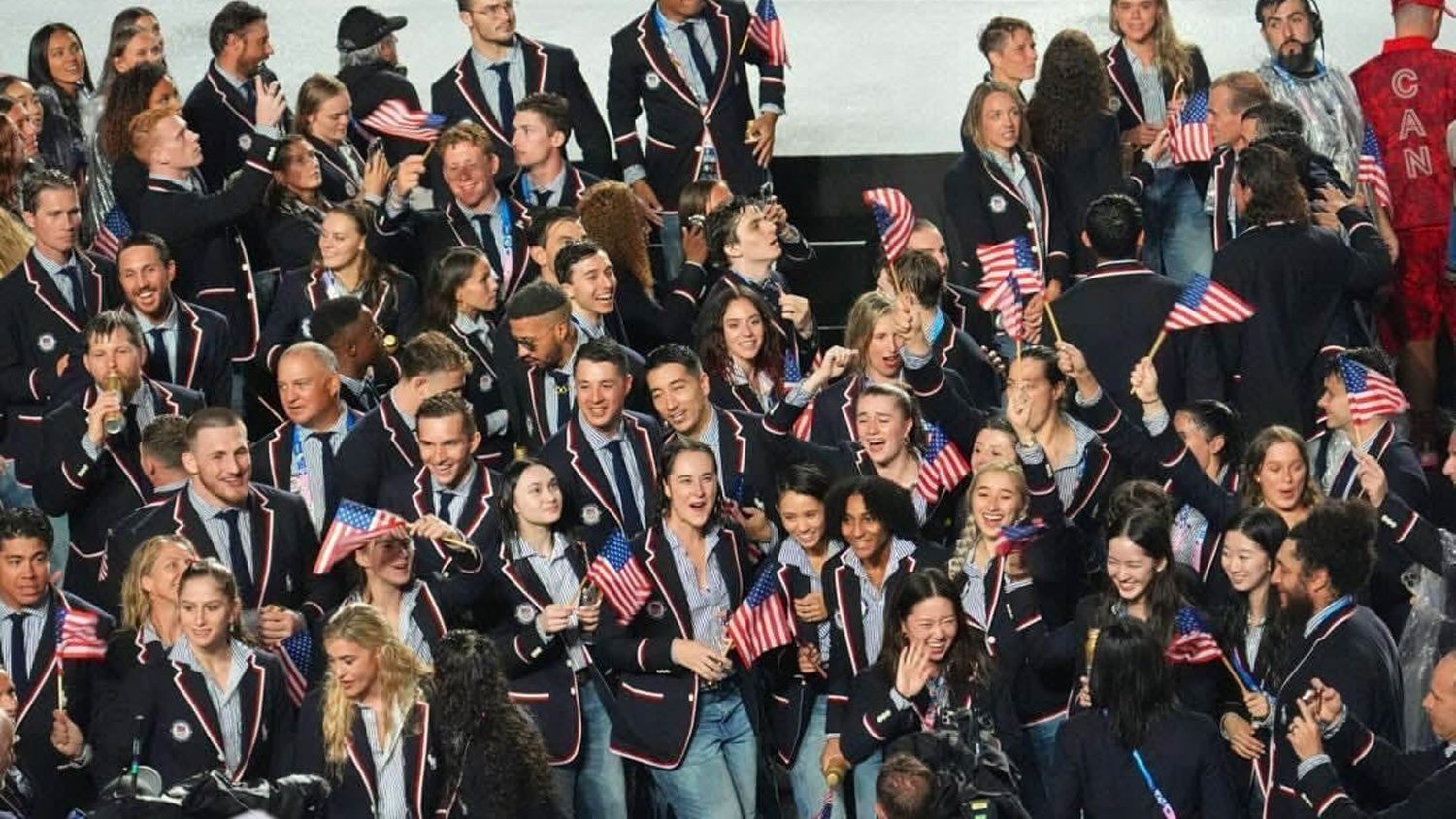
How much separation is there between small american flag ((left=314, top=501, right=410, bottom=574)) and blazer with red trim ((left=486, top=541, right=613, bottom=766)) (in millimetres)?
399

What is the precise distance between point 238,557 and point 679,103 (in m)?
3.48

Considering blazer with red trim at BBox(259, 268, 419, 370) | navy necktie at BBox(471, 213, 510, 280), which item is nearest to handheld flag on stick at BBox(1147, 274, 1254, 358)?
navy necktie at BBox(471, 213, 510, 280)

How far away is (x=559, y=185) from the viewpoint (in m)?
12.1

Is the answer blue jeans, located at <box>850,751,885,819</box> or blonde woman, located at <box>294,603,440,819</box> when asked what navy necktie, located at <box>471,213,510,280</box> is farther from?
blue jeans, located at <box>850,751,885,819</box>

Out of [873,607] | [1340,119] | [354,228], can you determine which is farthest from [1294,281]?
[354,228]

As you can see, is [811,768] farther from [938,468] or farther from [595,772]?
[938,468]

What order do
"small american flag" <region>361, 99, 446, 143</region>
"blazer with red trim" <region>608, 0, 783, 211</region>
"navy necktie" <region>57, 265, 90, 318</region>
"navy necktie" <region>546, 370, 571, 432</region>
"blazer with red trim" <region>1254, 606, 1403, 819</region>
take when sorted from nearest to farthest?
"blazer with red trim" <region>1254, 606, 1403, 819</region>, "navy necktie" <region>546, 370, 571, 432</region>, "navy necktie" <region>57, 265, 90, 318</region>, "small american flag" <region>361, 99, 446, 143</region>, "blazer with red trim" <region>608, 0, 783, 211</region>

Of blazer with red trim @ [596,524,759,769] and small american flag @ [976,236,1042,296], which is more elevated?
small american flag @ [976,236,1042,296]

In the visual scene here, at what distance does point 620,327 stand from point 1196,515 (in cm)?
243

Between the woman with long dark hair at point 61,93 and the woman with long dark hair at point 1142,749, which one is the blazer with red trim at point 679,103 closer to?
the woman with long dark hair at point 61,93

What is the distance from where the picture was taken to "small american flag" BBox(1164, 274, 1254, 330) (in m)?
10.5

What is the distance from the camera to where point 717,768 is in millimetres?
9688

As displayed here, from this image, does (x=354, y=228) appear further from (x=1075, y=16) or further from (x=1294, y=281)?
(x=1075, y=16)

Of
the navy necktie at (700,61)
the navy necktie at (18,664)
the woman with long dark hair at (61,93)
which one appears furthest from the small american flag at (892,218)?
the navy necktie at (18,664)
